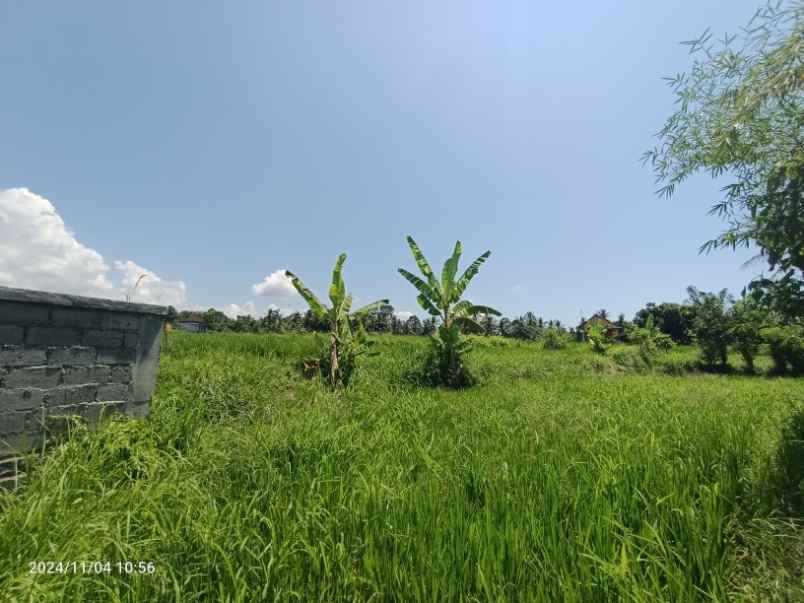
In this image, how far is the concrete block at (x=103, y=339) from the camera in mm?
3656

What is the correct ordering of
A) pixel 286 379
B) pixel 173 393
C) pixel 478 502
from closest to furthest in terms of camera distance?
pixel 478 502, pixel 173 393, pixel 286 379

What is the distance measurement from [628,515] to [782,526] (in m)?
0.94

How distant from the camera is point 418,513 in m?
2.24

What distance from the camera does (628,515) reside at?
234 centimetres

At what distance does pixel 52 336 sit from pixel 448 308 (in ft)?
26.4

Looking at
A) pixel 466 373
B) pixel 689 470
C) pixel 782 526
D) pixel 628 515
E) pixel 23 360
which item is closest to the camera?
pixel 782 526

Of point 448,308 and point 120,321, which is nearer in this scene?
point 120,321

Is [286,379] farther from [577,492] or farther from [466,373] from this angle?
[577,492]

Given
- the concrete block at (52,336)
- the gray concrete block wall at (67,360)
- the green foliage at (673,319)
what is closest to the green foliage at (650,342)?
the green foliage at (673,319)

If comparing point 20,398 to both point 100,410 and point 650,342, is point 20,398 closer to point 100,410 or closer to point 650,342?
point 100,410

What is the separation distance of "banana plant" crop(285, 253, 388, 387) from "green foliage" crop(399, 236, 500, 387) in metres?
1.97

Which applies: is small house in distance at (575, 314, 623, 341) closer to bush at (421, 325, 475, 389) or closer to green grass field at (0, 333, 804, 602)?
bush at (421, 325, 475, 389)

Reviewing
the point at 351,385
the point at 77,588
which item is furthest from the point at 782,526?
the point at 351,385
